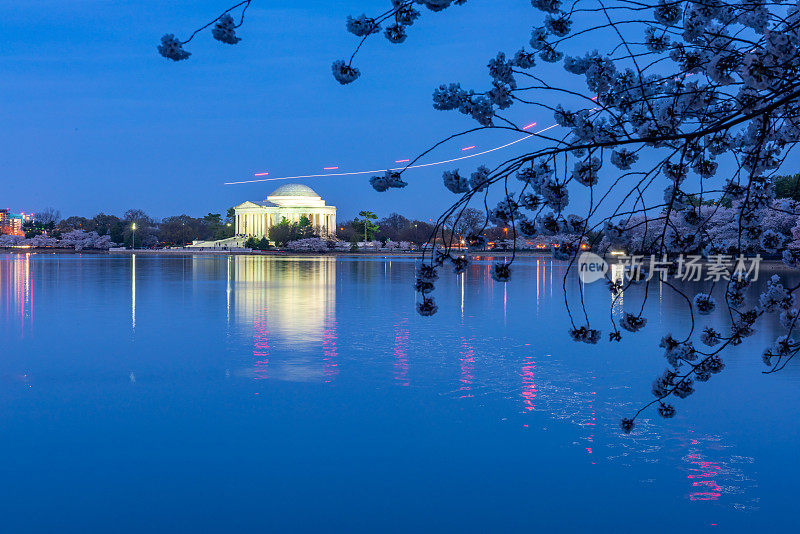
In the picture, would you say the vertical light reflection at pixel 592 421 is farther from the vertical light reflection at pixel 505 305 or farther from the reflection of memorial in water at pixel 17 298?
the reflection of memorial in water at pixel 17 298

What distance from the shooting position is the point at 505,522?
6473 mm

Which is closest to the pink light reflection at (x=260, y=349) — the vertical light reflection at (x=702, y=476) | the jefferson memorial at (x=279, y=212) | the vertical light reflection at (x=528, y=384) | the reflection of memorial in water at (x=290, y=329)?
the reflection of memorial in water at (x=290, y=329)

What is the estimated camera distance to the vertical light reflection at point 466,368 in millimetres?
11359

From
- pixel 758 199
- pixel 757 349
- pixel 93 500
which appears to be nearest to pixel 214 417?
pixel 93 500

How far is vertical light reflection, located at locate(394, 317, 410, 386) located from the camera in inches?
484

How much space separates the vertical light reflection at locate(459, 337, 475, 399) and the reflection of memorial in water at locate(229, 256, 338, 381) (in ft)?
6.87

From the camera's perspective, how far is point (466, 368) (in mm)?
13188

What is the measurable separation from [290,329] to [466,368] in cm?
603

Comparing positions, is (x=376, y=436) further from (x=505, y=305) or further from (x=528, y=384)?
(x=505, y=305)

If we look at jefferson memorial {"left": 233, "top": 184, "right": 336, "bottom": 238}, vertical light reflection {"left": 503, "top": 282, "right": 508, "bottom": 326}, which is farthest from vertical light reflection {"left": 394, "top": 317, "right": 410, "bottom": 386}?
jefferson memorial {"left": 233, "top": 184, "right": 336, "bottom": 238}

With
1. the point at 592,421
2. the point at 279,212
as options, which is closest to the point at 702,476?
the point at 592,421

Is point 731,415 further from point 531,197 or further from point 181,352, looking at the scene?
point 181,352

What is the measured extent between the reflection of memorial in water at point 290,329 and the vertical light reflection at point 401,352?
1.07 m

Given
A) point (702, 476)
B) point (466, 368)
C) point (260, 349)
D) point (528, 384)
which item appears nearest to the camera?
point (702, 476)
